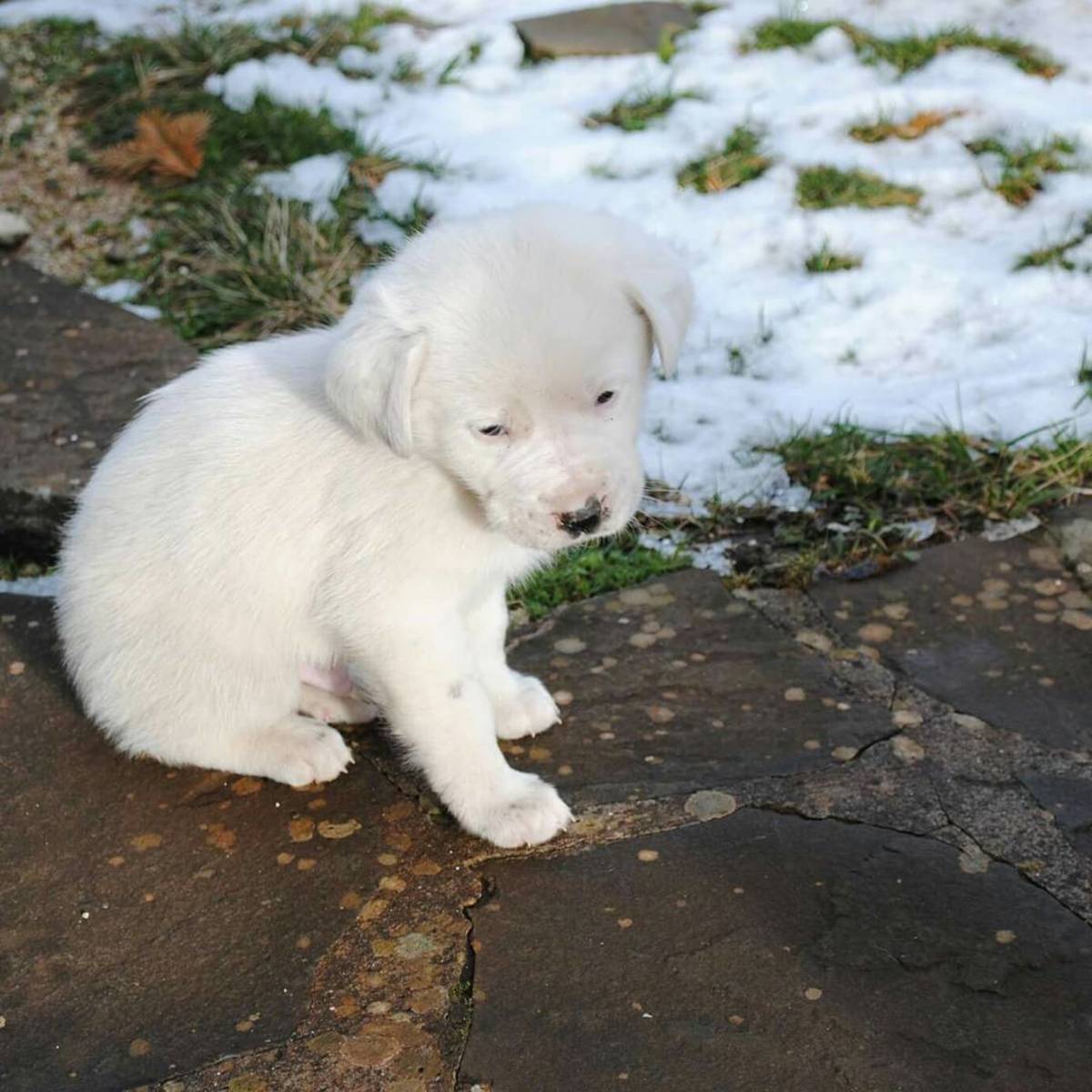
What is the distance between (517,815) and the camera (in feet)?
9.39

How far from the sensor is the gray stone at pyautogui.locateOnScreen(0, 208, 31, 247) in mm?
5527

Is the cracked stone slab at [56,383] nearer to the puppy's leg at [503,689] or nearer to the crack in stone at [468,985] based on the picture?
the puppy's leg at [503,689]

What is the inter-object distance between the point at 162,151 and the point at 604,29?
227 centimetres

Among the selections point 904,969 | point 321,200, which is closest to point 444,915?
point 904,969

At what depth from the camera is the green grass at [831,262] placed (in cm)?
518

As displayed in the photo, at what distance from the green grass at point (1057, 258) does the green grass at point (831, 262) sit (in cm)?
55

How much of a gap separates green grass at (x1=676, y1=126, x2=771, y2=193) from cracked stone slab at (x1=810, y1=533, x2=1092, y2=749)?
2.37 meters

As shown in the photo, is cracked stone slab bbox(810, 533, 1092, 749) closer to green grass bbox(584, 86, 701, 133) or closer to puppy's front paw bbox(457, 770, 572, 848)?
puppy's front paw bbox(457, 770, 572, 848)

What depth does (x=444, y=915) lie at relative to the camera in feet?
8.89

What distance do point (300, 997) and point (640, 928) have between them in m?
0.61

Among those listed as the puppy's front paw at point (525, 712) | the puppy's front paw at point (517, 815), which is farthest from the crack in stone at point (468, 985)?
the puppy's front paw at point (525, 712)

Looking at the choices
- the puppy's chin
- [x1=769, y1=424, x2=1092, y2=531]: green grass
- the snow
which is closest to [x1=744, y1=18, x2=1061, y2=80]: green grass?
the snow

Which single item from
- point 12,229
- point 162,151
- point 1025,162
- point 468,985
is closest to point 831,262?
point 1025,162

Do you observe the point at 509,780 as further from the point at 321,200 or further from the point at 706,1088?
the point at 321,200
